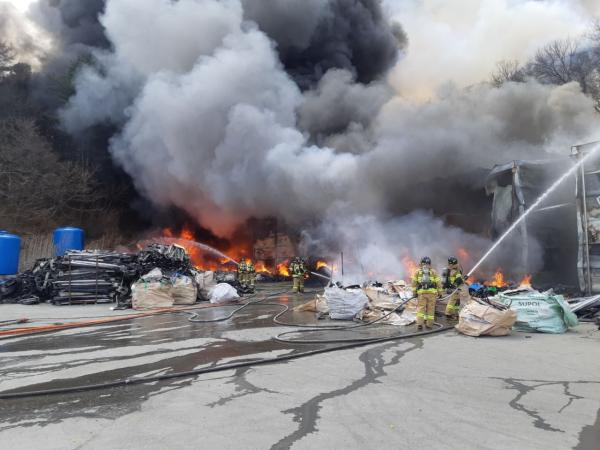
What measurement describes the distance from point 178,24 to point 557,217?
15.9 metres

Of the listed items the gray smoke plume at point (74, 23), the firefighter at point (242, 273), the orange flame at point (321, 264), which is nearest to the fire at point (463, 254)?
the orange flame at point (321, 264)

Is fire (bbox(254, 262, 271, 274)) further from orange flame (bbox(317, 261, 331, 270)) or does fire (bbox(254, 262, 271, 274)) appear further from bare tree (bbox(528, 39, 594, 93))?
bare tree (bbox(528, 39, 594, 93))

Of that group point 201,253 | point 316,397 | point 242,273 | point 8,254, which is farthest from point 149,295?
point 201,253

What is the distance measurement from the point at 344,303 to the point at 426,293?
167cm

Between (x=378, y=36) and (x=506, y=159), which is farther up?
(x=378, y=36)

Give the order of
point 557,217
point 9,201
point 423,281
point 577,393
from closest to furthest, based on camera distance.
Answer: point 577,393, point 423,281, point 557,217, point 9,201

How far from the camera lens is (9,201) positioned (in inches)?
750

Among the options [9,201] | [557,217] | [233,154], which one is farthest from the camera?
[9,201]

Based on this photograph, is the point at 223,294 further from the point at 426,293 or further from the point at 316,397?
the point at 316,397

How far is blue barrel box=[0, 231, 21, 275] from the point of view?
13653 millimetres

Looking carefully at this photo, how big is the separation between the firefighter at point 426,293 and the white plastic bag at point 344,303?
1.33 metres

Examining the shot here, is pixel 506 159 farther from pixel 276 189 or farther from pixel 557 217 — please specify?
pixel 276 189

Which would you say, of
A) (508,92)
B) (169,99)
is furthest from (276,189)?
(508,92)

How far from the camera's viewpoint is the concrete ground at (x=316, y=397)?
104 inches
